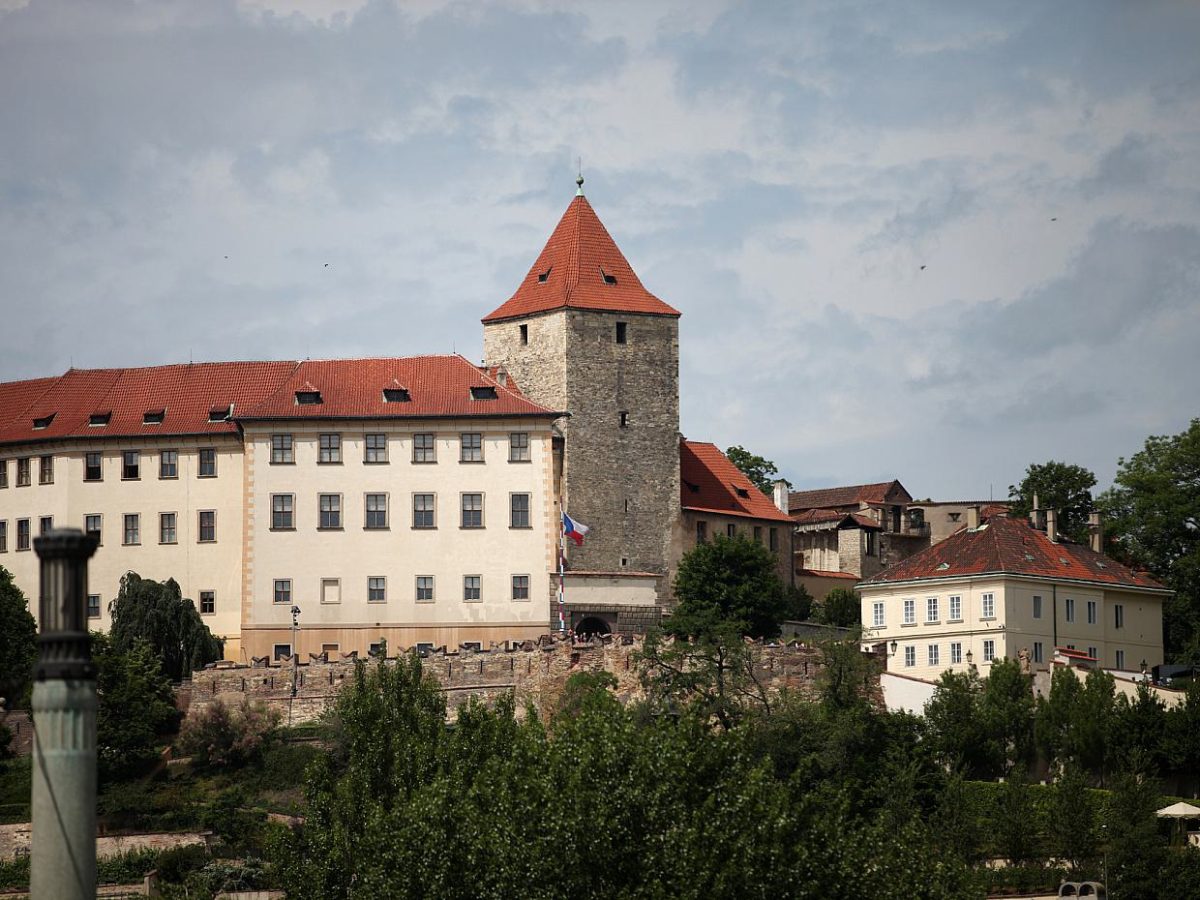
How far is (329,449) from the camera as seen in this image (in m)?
79.6

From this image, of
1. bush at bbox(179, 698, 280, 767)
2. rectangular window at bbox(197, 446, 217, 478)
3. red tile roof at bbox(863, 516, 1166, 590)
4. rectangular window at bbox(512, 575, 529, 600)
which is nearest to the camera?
bush at bbox(179, 698, 280, 767)

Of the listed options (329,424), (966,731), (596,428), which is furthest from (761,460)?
(966,731)

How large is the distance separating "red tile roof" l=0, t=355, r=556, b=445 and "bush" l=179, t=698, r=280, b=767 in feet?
51.2

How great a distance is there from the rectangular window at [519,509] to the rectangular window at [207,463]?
11.1m

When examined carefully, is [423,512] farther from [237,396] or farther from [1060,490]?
[1060,490]

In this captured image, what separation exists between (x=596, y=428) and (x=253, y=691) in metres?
20.6

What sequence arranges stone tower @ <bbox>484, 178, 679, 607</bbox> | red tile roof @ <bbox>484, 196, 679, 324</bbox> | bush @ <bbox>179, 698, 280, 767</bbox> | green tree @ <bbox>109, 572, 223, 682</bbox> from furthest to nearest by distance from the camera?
red tile roof @ <bbox>484, 196, 679, 324</bbox>, stone tower @ <bbox>484, 178, 679, 607</bbox>, green tree @ <bbox>109, 572, 223, 682</bbox>, bush @ <bbox>179, 698, 280, 767</bbox>

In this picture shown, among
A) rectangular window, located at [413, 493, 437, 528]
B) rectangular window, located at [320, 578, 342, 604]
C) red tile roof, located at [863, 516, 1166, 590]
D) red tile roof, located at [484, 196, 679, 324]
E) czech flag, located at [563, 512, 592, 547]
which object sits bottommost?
rectangular window, located at [320, 578, 342, 604]

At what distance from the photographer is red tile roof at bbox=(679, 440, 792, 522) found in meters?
90.3

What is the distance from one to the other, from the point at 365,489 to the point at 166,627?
9.23m

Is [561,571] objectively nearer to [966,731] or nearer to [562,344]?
[562,344]

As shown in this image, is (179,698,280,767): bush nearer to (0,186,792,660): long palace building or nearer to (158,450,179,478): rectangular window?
(0,186,792,660): long palace building

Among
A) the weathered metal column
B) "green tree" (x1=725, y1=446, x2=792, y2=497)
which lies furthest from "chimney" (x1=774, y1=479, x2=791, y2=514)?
the weathered metal column

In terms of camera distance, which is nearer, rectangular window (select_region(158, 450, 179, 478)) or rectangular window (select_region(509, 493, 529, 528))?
rectangular window (select_region(509, 493, 529, 528))
